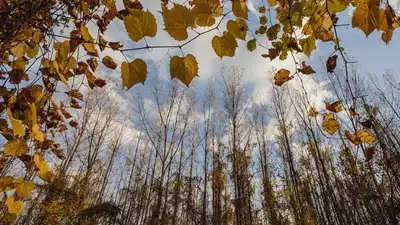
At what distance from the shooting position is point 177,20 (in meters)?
0.56

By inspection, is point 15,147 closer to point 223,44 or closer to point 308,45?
point 223,44

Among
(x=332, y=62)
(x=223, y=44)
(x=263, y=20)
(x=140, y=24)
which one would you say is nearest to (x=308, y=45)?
(x=332, y=62)

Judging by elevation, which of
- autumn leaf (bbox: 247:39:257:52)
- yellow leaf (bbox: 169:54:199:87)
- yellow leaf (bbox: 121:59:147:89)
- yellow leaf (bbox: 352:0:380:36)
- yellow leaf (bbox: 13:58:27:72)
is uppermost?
autumn leaf (bbox: 247:39:257:52)

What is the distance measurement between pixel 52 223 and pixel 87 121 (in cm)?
493

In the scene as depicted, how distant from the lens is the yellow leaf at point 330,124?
1124 millimetres

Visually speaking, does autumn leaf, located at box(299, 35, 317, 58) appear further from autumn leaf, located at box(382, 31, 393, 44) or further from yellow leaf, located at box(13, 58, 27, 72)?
yellow leaf, located at box(13, 58, 27, 72)

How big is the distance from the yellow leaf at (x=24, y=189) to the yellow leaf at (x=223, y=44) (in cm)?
75

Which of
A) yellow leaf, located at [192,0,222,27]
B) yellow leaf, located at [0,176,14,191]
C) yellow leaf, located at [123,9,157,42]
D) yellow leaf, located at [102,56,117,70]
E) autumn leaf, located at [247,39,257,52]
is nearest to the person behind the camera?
yellow leaf, located at [123,9,157,42]

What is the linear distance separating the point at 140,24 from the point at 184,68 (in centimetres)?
14

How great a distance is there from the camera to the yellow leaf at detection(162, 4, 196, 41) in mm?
556

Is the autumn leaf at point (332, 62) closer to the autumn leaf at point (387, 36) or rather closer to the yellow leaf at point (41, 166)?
the autumn leaf at point (387, 36)

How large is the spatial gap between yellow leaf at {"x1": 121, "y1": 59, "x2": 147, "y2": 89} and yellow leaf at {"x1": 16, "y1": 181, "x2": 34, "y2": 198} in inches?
20.5

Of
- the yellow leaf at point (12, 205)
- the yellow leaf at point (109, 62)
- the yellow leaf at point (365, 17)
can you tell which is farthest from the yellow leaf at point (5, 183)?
the yellow leaf at point (365, 17)

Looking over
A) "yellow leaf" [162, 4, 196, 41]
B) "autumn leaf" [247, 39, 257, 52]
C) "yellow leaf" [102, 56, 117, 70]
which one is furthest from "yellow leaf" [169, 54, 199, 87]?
"autumn leaf" [247, 39, 257, 52]
